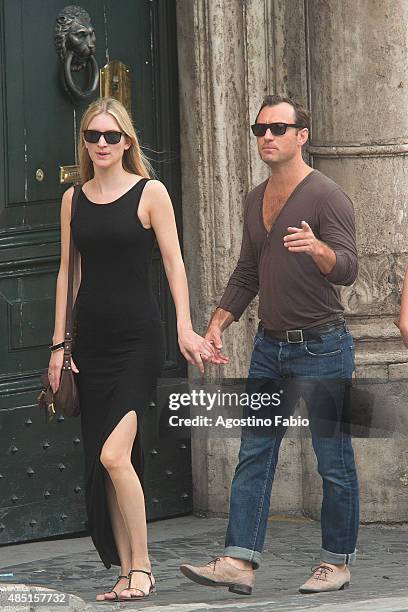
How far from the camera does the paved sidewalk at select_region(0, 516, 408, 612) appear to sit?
248 inches

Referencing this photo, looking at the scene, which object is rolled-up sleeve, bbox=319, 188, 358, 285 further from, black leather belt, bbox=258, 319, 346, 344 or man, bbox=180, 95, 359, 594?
black leather belt, bbox=258, 319, 346, 344

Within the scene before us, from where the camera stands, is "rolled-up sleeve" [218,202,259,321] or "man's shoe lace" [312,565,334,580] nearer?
"man's shoe lace" [312,565,334,580]

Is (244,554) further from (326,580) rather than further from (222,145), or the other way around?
(222,145)

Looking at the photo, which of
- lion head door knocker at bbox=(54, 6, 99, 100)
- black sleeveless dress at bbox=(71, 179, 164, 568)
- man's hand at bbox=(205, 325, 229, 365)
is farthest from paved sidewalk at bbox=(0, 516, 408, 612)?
lion head door knocker at bbox=(54, 6, 99, 100)

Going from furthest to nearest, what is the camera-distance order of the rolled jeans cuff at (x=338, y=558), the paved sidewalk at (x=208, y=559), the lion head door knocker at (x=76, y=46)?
1. the lion head door knocker at (x=76, y=46)
2. the rolled jeans cuff at (x=338, y=558)
3. the paved sidewalk at (x=208, y=559)

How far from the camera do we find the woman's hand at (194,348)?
6594 mm

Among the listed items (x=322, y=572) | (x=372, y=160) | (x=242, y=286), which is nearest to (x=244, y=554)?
(x=322, y=572)

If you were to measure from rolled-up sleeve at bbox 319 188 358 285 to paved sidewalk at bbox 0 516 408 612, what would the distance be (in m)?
1.19

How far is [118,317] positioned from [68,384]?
323 millimetres

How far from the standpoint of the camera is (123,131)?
6.70 meters

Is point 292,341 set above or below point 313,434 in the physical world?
above

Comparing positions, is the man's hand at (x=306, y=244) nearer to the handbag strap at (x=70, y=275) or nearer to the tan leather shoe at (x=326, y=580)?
the handbag strap at (x=70, y=275)

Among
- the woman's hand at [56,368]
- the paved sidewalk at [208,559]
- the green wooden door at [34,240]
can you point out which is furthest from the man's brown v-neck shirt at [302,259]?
the green wooden door at [34,240]

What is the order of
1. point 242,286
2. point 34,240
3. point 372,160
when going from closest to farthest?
point 242,286
point 34,240
point 372,160
